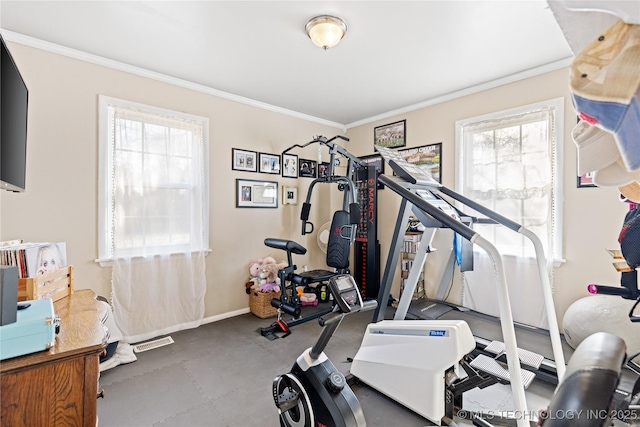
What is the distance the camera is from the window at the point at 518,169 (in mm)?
2707

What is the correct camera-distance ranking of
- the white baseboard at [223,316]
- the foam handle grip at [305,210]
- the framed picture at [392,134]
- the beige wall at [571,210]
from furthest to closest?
the framed picture at [392,134] < the foam handle grip at [305,210] < the white baseboard at [223,316] < the beige wall at [571,210]

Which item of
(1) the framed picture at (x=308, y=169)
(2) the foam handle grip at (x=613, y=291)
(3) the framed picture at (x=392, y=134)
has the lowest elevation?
(2) the foam handle grip at (x=613, y=291)

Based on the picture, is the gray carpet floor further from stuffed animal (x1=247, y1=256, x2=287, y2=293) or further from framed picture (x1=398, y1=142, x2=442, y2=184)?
framed picture (x1=398, y1=142, x2=442, y2=184)

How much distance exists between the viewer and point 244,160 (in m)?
3.57

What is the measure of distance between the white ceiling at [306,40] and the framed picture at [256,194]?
1110 millimetres

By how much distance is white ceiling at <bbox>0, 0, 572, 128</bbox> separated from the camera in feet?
6.36

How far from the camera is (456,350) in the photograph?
1.59 metres

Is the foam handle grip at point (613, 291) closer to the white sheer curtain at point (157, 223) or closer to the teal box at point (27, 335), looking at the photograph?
the teal box at point (27, 335)

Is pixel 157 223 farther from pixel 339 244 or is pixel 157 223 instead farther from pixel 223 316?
pixel 339 244

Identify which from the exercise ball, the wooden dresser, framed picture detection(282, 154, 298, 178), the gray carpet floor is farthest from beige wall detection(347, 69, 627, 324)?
the wooden dresser

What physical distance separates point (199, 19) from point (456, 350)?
9.02 feet

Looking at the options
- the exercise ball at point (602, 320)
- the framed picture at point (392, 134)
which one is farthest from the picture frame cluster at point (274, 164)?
Result: the exercise ball at point (602, 320)

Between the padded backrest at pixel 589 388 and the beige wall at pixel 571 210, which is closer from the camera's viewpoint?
the padded backrest at pixel 589 388

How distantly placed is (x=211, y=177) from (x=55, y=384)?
256 centimetres
